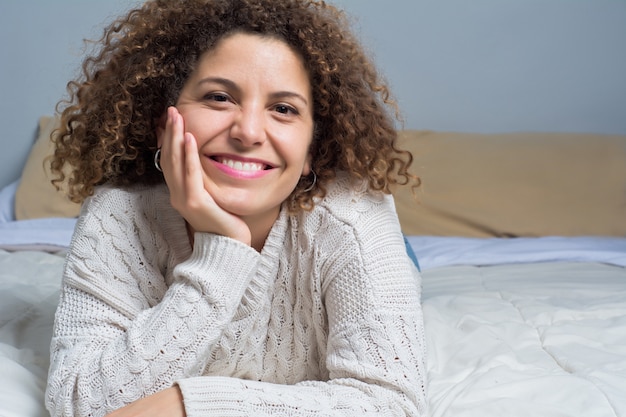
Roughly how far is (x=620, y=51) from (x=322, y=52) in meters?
2.13

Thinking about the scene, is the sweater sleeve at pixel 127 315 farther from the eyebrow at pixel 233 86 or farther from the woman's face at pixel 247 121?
the eyebrow at pixel 233 86

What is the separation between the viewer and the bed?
1.29 m

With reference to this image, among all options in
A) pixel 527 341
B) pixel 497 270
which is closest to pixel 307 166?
pixel 527 341

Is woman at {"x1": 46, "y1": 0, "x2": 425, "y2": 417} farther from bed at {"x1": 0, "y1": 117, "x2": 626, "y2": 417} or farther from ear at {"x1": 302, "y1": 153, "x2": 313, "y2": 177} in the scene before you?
bed at {"x1": 0, "y1": 117, "x2": 626, "y2": 417}

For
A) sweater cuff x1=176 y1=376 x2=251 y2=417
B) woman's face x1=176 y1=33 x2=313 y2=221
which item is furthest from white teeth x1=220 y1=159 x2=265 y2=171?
sweater cuff x1=176 y1=376 x2=251 y2=417

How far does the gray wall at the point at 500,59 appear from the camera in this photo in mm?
3018

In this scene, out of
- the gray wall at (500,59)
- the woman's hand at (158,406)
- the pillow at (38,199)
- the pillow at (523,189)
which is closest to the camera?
the woman's hand at (158,406)

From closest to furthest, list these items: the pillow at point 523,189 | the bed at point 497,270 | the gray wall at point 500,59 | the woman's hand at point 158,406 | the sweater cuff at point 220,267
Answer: the woman's hand at point 158,406, the sweater cuff at point 220,267, the bed at point 497,270, the pillow at point 523,189, the gray wall at point 500,59

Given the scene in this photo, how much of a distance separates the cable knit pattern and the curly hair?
0.19ft

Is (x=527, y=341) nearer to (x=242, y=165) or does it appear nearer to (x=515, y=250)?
(x=242, y=165)

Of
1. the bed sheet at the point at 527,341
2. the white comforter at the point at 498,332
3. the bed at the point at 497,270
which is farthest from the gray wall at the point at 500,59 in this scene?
the bed sheet at the point at 527,341

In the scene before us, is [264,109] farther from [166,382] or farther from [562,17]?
[562,17]

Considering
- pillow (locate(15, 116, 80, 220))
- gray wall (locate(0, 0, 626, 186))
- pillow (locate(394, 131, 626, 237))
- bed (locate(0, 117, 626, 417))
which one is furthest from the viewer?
gray wall (locate(0, 0, 626, 186))

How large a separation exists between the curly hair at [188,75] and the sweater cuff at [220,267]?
0.51 feet
